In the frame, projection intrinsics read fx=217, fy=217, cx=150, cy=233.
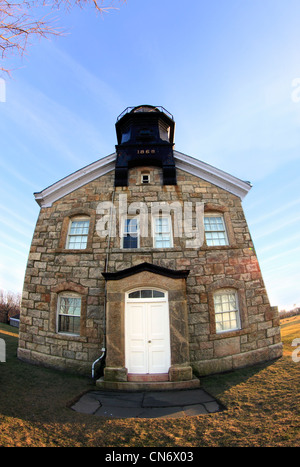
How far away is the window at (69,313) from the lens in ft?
26.0

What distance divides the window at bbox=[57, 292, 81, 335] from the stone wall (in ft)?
0.86

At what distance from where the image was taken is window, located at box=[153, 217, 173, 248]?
8.38m

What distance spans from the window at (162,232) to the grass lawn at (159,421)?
4625 millimetres

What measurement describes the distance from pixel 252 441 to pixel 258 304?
5.04 m

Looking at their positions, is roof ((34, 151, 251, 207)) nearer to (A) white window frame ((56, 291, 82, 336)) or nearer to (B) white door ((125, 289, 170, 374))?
(A) white window frame ((56, 291, 82, 336))

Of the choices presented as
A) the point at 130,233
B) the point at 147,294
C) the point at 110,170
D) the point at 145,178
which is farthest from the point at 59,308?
the point at 145,178

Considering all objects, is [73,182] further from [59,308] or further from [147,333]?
[147,333]

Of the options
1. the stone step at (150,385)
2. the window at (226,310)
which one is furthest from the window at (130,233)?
the stone step at (150,385)

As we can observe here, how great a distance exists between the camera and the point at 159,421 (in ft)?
14.1

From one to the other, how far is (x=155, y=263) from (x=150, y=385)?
3.67 metres

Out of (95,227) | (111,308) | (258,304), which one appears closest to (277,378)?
(258,304)

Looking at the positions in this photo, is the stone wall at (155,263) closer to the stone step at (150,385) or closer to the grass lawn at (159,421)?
the stone step at (150,385)

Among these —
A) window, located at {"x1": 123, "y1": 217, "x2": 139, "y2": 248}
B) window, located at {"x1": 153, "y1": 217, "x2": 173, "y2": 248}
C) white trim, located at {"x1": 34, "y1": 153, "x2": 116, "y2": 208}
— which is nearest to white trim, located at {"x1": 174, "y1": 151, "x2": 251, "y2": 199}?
window, located at {"x1": 153, "y1": 217, "x2": 173, "y2": 248}

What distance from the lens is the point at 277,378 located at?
19.8 ft
